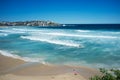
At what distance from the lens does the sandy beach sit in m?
10.3

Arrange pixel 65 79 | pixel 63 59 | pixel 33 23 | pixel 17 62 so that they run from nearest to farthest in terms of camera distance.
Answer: pixel 65 79, pixel 17 62, pixel 63 59, pixel 33 23

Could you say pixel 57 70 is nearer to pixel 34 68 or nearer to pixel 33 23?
pixel 34 68

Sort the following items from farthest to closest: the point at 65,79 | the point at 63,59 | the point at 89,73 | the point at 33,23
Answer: the point at 33,23, the point at 63,59, the point at 89,73, the point at 65,79

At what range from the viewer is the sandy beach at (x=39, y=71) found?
10.3m

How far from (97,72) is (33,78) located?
142 inches

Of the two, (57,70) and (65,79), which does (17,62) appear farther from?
(65,79)

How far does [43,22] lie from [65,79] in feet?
457

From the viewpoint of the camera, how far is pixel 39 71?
11781 mm

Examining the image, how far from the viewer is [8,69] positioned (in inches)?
484

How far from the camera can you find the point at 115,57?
15.2 m

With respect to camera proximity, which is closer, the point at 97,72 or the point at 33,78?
the point at 33,78

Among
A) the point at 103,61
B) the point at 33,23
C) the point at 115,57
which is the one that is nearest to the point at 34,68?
the point at 103,61

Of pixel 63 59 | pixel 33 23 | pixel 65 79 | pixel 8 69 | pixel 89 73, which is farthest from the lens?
pixel 33 23

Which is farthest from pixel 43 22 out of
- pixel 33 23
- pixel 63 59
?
pixel 63 59
